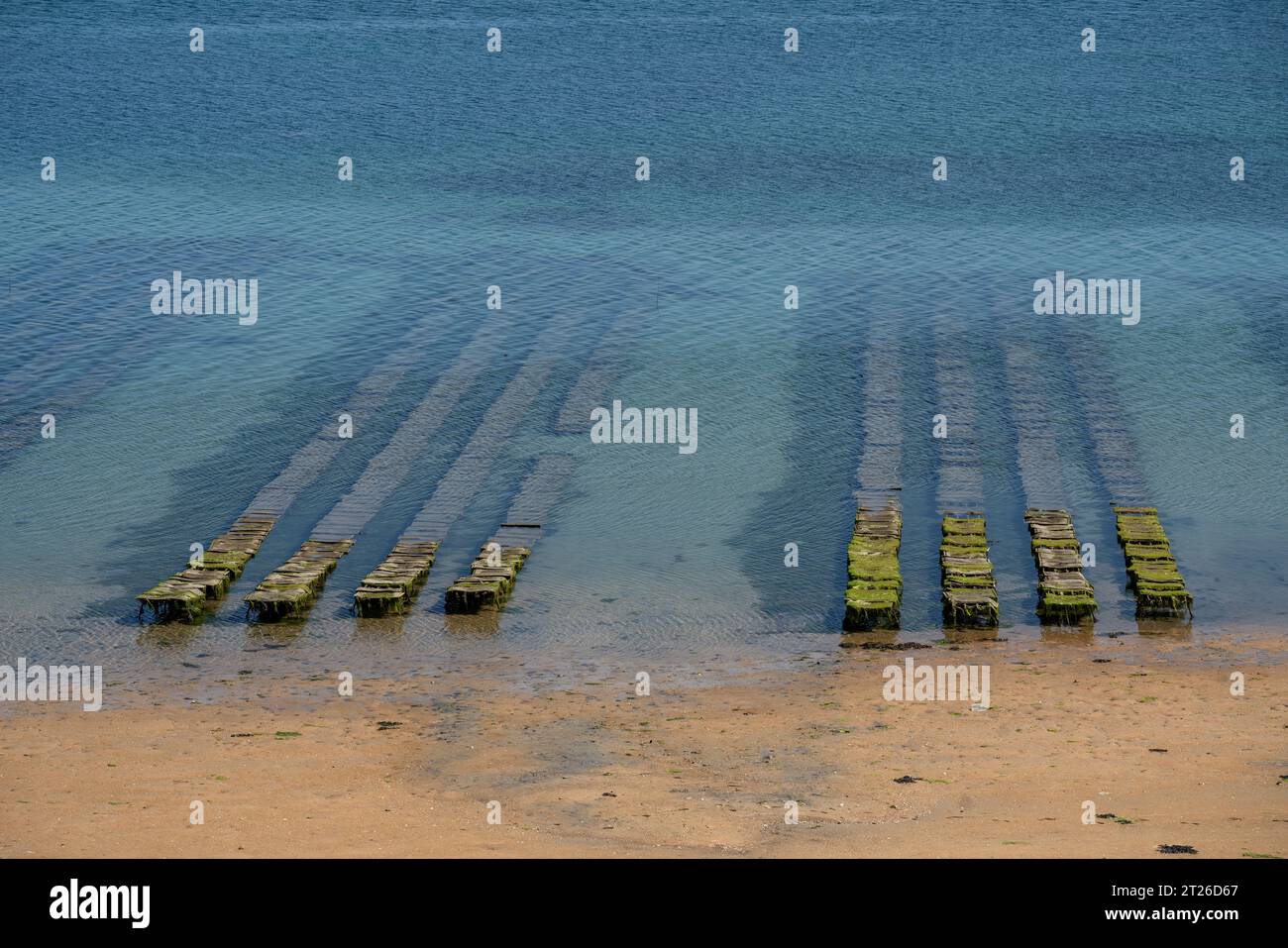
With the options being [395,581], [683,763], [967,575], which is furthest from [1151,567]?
[395,581]

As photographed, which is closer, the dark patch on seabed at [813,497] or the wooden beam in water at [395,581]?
the wooden beam in water at [395,581]

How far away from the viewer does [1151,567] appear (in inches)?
2188

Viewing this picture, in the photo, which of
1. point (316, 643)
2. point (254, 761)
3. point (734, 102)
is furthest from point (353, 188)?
point (254, 761)

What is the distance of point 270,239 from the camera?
108 metres

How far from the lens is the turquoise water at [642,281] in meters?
60.9

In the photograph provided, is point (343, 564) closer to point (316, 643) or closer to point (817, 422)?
point (316, 643)

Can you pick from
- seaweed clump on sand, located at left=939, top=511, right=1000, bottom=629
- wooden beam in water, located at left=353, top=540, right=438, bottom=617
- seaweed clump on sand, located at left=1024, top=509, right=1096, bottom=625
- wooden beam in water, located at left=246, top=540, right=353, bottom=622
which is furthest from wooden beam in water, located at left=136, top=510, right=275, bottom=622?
seaweed clump on sand, located at left=1024, top=509, right=1096, bottom=625

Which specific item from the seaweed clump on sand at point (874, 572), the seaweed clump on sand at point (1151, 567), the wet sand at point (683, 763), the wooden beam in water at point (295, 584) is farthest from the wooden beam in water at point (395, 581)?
the seaweed clump on sand at point (1151, 567)

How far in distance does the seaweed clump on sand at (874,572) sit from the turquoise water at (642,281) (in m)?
0.97

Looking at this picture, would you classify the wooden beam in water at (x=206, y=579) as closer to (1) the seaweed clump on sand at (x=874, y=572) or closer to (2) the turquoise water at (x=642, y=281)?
(2) the turquoise water at (x=642, y=281)

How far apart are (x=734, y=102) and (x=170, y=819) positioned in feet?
348

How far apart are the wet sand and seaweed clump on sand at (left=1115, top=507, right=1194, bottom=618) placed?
2103 millimetres

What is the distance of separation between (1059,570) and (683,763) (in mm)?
19112

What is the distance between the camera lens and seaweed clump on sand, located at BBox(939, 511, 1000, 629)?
52.3 metres
